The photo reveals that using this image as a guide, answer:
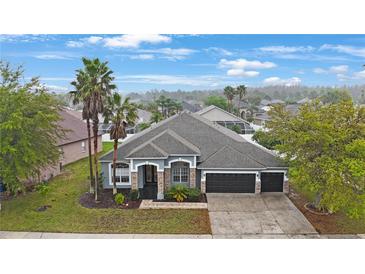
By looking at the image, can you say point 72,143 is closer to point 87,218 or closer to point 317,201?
point 87,218

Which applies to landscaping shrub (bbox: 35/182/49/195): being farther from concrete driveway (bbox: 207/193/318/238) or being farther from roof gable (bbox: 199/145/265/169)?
concrete driveway (bbox: 207/193/318/238)

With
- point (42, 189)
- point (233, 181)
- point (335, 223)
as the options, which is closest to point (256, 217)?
point (233, 181)

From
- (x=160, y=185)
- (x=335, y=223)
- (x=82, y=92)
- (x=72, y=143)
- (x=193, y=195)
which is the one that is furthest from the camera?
(x=72, y=143)

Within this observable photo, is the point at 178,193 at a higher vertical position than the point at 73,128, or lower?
lower

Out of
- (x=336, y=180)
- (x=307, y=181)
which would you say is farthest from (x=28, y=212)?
(x=336, y=180)

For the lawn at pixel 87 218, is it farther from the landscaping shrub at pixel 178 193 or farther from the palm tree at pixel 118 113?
the palm tree at pixel 118 113

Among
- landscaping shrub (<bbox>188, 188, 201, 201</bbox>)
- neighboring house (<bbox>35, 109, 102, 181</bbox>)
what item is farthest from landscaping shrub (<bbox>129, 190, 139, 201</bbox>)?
neighboring house (<bbox>35, 109, 102, 181</bbox>)

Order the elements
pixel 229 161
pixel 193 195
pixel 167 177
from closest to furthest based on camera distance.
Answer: pixel 193 195
pixel 229 161
pixel 167 177
